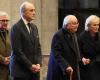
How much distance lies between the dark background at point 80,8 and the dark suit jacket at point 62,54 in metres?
5.09

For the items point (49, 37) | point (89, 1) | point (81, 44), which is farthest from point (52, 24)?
point (81, 44)

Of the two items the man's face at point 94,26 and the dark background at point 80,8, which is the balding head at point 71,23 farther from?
the dark background at point 80,8

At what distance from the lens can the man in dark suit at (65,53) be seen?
7.92 metres

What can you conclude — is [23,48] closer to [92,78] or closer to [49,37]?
[92,78]

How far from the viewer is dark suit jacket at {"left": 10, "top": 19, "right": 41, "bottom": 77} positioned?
7492mm

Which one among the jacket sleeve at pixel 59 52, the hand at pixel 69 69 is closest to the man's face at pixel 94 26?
the jacket sleeve at pixel 59 52

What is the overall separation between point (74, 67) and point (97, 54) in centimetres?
61

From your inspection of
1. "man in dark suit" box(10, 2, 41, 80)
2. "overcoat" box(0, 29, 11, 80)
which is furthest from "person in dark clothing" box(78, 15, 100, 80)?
"overcoat" box(0, 29, 11, 80)

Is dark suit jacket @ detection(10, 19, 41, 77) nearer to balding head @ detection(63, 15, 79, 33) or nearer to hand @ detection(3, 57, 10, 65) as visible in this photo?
hand @ detection(3, 57, 10, 65)

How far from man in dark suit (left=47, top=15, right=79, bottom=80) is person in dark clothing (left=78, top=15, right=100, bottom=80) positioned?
1.23 ft

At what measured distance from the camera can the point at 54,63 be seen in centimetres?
805

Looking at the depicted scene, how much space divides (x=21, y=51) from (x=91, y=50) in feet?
4.73

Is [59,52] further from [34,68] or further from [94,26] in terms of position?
[94,26]

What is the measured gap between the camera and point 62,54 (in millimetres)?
7973
